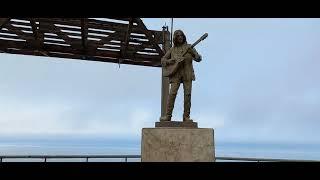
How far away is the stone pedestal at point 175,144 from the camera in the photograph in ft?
24.0

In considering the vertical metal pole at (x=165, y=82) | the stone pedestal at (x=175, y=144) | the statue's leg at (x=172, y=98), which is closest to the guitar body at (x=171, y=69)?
the statue's leg at (x=172, y=98)

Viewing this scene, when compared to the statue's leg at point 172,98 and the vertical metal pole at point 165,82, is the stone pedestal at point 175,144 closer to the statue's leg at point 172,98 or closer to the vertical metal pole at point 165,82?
the statue's leg at point 172,98

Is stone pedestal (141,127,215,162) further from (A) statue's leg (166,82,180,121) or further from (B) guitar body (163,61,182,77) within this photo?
(B) guitar body (163,61,182,77)

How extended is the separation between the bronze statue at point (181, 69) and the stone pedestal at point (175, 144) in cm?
28

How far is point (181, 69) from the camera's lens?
7703mm

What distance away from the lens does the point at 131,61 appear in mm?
12922

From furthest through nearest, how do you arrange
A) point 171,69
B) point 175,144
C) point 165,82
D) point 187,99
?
1. point 165,82
2. point 171,69
3. point 187,99
4. point 175,144

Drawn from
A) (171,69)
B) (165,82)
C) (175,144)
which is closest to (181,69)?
(171,69)

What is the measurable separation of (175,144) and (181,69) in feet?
4.31

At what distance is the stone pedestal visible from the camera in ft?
24.0

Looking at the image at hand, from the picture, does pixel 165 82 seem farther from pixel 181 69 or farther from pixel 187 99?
pixel 187 99
